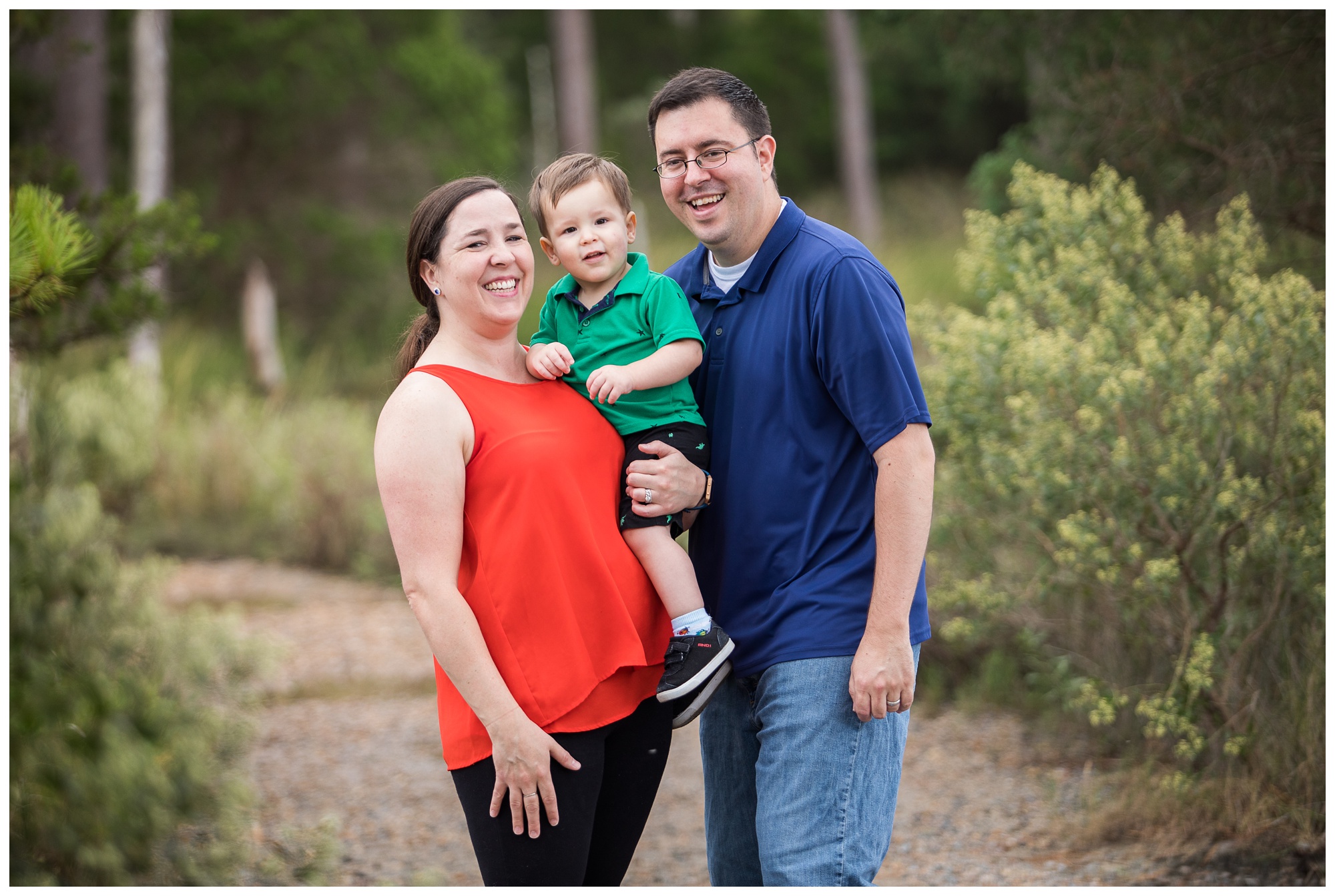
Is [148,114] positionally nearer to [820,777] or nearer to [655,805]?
[655,805]

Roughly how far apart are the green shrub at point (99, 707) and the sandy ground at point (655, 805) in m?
0.51

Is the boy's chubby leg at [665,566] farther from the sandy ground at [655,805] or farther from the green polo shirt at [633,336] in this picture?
the sandy ground at [655,805]

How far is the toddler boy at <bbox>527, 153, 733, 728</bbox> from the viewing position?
2166mm

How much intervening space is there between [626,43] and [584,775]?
2442 cm

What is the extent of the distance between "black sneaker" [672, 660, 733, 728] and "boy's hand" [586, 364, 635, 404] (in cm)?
56

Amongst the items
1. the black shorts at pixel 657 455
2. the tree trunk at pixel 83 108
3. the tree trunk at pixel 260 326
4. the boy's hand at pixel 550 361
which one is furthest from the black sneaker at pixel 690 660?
the tree trunk at pixel 260 326

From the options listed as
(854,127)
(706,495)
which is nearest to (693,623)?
(706,495)

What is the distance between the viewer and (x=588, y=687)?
6.75 ft

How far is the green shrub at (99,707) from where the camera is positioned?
3537 mm

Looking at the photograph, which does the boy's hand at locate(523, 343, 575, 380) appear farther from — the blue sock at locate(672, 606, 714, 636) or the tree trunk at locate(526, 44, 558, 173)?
the tree trunk at locate(526, 44, 558, 173)

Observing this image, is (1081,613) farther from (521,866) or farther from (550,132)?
(550,132)

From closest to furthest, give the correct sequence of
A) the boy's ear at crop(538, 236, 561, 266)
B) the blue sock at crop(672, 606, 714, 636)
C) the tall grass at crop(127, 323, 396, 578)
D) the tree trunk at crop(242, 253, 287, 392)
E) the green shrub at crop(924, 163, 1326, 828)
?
the blue sock at crop(672, 606, 714, 636) → the boy's ear at crop(538, 236, 561, 266) → the green shrub at crop(924, 163, 1326, 828) → the tall grass at crop(127, 323, 396, 578) → the tree trunk at crop(242, 253, 287, 392)

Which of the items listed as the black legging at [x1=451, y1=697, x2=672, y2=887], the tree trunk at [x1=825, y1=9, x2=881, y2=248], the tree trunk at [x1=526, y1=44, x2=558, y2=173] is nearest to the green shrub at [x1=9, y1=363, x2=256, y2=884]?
the black legging at [x1=451, y1=697, x2=672, y2=887]

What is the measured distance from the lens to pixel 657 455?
2213 mm
